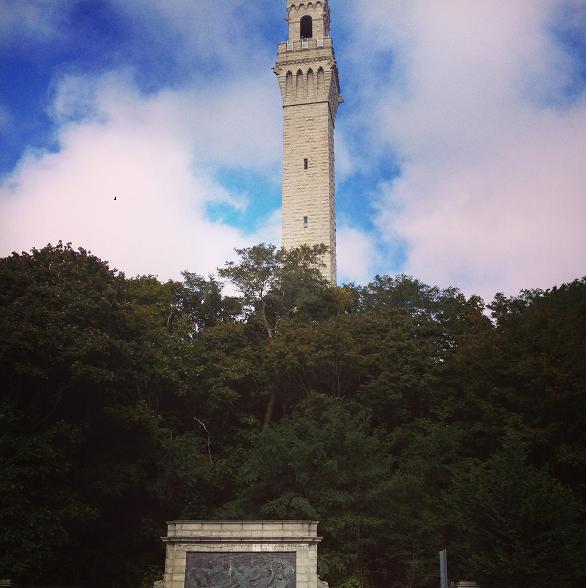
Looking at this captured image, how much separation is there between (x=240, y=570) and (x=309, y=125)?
98.9 feet

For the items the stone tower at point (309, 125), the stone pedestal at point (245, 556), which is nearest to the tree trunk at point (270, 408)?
the stone pedestal at point (245, 556)

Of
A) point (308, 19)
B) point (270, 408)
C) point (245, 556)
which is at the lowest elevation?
point (245, 556)

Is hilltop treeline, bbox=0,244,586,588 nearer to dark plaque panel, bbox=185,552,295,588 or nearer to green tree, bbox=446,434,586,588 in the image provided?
green tree, bbox=446,434,586,588

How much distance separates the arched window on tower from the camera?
46.1 metres

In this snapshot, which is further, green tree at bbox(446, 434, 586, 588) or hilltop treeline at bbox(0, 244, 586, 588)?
hilltop treeline at bbox(0, 244, 586, 588)

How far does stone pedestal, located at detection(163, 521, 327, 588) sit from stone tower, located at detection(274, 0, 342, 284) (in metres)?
21.9

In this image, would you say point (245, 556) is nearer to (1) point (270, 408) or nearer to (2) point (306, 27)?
(1) point (270, 408)

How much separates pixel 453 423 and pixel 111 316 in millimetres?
12435

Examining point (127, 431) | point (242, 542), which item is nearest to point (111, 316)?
point (127, 431)

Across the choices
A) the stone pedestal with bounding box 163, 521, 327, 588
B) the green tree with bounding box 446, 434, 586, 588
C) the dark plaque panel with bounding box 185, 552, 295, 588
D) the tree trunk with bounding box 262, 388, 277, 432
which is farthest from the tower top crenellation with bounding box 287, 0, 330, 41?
the dark plaque panel with bounding box 185, 552, 295, 588

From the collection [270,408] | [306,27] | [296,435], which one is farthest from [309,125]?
[296,435]

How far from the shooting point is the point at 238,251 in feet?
107

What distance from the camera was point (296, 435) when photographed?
2289 centimetres

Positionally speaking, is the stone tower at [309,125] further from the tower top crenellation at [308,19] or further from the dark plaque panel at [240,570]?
the dark plaque panel at [240,570]
